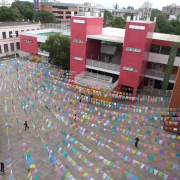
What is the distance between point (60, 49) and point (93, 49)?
5159 millimetres

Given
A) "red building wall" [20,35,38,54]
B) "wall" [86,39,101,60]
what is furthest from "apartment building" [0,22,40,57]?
"wall" [86,39,101,60]

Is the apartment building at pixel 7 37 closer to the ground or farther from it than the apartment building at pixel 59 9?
closer to the ground

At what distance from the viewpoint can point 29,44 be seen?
127ft

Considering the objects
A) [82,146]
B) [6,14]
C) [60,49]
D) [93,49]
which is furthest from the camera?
[6,14]

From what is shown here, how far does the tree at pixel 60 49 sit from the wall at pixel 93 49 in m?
3.93

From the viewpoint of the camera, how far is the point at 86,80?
24.7 metres

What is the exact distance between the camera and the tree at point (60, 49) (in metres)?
28.3

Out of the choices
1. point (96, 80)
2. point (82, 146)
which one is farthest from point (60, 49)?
point (82, 146)

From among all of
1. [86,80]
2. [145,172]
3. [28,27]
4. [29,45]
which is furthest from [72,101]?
[28,27]

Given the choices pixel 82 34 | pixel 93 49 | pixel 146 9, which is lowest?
pixel 93 49

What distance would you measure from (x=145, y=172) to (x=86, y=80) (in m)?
14.1

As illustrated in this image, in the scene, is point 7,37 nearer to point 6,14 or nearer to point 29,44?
point 29,44

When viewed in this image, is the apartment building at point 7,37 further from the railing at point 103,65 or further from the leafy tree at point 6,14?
the railing at point 103,65

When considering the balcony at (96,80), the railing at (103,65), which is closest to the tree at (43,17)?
the railing at (103,65)
